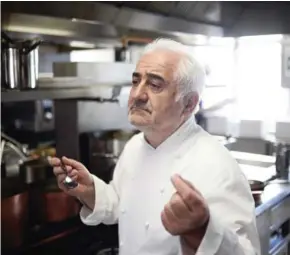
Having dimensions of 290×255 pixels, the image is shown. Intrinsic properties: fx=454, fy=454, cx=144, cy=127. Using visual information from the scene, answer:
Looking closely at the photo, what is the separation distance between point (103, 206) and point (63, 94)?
0.79 meters

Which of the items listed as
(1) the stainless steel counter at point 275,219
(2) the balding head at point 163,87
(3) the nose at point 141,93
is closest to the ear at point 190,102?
(2) the balding head at point 163,87

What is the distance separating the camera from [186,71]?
43.9 inches

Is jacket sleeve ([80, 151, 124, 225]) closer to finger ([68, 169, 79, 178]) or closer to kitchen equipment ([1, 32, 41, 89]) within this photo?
finger ([68, 169, 79, 178])

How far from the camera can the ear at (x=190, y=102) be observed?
114cm

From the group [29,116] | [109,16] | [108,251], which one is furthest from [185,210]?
[29,116]

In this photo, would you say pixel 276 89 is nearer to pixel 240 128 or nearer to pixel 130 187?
pixel 240 128

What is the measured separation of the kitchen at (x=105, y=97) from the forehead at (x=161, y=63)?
39 cm

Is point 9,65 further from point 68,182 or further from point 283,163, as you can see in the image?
point 283,163

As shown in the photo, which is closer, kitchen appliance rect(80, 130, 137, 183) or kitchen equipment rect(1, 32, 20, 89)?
kitchen equipment rect(1, 32, 20, 89)

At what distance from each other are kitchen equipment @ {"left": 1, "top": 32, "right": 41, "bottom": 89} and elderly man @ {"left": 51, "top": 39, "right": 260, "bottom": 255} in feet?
2.17

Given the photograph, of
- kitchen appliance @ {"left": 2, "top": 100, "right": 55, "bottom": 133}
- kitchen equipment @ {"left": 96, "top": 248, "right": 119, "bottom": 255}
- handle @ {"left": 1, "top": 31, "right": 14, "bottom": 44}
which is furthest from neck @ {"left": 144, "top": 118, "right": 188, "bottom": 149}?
kitchen appliance @ {"left": 2, "top": 100, "right": 55, "bottom": 133}

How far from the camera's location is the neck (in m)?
1.15

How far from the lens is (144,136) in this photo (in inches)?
48.7

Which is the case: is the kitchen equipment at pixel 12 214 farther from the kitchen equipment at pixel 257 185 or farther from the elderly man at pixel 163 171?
the kitchen equipment at pixel 257 185
